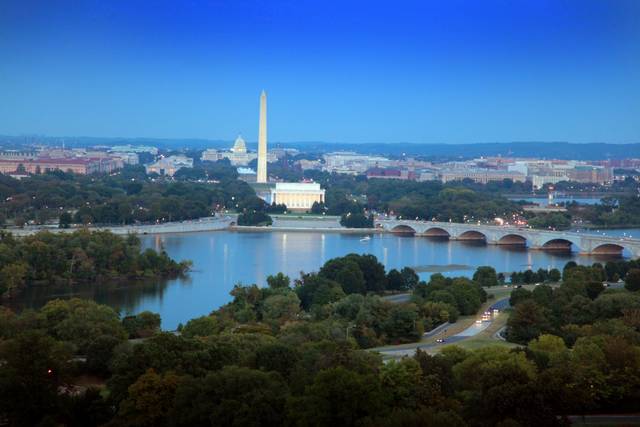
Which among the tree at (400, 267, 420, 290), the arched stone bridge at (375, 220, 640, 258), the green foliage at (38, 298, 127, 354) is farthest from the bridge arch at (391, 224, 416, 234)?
the green foliage at (38, 298, 127, 354)

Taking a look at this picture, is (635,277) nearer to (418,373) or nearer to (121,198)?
(418,373)

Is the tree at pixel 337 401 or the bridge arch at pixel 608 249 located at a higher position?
the tree at pixel 337 401

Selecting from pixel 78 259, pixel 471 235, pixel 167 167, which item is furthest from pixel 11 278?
pixel 167 167

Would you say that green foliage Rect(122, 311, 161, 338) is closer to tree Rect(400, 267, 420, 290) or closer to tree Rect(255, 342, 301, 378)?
tree Rect(255, 342, 301, 378)

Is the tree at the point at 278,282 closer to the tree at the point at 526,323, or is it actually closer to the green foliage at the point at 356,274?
the green foliage at the point at 356,274

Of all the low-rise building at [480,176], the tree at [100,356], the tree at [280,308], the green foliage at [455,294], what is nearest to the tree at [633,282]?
the green foliage at [455,294]

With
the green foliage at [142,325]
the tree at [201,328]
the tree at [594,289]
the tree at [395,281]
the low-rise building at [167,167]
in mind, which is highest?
the tree at [594,289]

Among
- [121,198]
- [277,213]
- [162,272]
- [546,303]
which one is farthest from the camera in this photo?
[277,213]

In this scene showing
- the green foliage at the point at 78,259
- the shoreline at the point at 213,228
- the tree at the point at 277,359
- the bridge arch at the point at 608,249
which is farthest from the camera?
the shoreline at the point at 213,228

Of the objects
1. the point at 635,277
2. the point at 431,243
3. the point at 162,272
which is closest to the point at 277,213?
the point at 431,243
